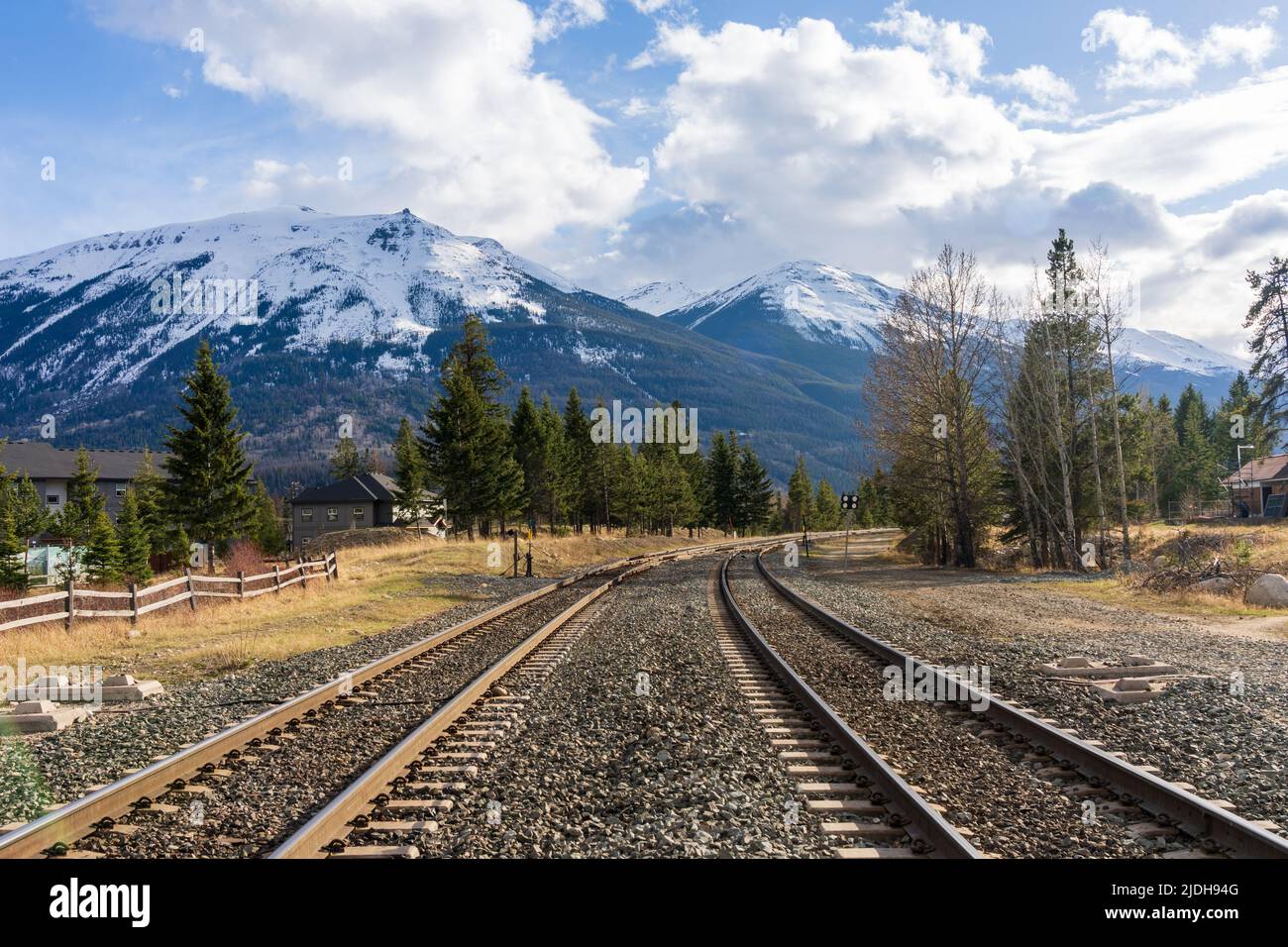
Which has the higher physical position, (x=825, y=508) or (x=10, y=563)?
(x=10, y=563)

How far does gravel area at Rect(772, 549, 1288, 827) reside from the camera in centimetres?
640

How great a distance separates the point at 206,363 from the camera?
44656mm

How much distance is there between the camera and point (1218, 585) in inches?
775

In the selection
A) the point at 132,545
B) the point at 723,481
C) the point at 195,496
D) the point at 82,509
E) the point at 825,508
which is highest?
the point at 723,481

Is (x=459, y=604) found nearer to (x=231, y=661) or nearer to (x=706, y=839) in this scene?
(x=231, y=661)

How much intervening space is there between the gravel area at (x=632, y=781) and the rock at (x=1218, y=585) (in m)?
14.8

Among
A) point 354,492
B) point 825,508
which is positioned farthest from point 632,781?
point 825,508

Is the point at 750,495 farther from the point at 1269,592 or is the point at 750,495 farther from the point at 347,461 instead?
the point at 1269,592

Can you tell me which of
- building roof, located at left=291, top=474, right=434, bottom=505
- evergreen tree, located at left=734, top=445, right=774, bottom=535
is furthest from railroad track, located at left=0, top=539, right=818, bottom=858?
evergreen tree, located at left=734, top=445, right=774, bottom=535

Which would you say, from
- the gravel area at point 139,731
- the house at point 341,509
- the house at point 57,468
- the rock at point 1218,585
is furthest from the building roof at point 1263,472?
the house at point 57,468

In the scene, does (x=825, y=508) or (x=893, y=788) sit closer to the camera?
(x=893, y=788)

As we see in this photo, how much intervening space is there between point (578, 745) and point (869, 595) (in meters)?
16.6

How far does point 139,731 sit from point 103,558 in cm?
4195

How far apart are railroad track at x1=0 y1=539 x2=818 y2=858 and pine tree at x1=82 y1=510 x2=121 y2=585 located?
3846 cm
